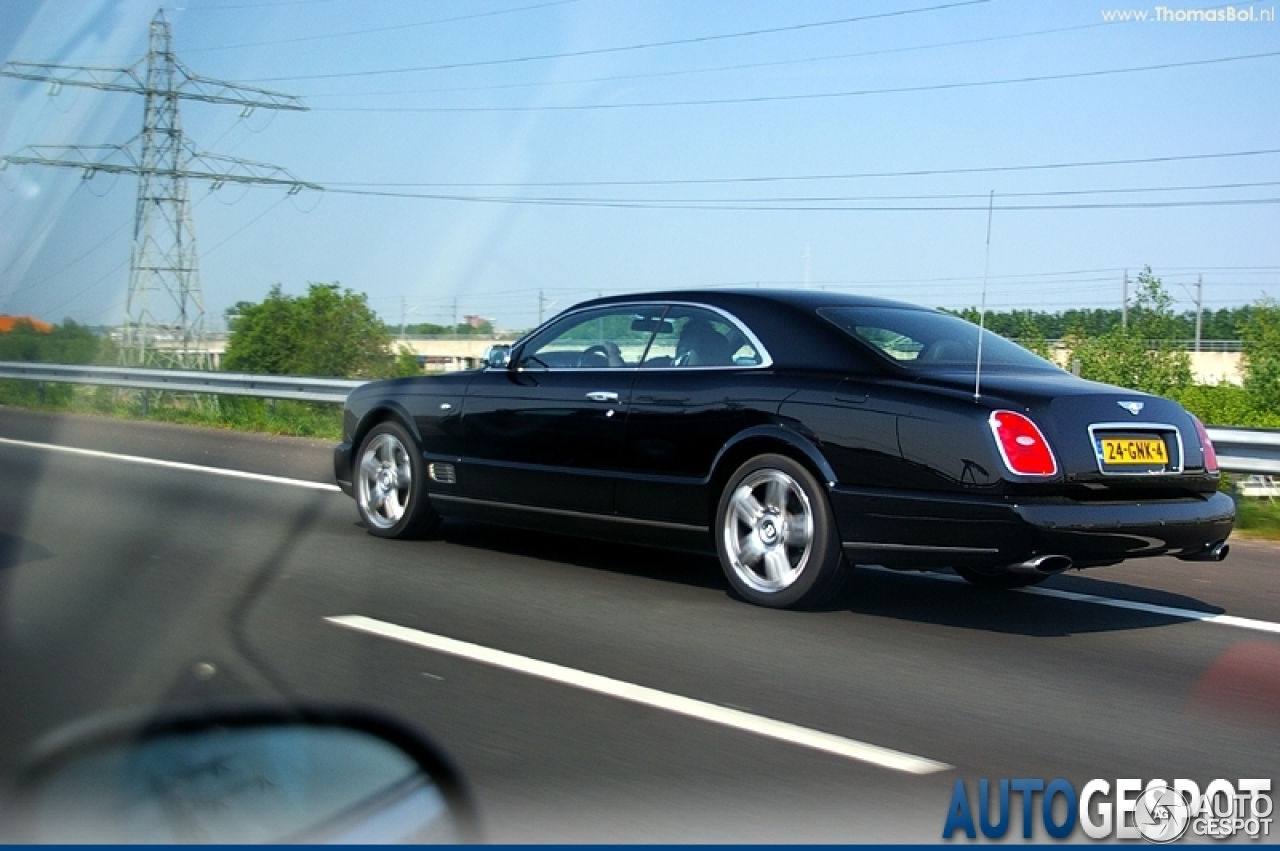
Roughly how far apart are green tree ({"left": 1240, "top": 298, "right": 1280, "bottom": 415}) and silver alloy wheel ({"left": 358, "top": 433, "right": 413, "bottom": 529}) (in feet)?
289

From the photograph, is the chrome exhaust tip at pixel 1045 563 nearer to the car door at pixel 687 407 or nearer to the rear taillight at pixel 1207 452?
the rear taillight at pixel 1207 452

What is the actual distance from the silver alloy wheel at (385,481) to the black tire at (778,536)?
253 centimetres

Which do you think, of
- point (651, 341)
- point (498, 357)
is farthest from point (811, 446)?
point (498, 357)

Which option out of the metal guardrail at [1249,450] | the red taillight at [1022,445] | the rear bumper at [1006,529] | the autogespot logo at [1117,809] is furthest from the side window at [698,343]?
the metal guardrail at [1249,450]

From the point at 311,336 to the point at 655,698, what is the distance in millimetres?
25821

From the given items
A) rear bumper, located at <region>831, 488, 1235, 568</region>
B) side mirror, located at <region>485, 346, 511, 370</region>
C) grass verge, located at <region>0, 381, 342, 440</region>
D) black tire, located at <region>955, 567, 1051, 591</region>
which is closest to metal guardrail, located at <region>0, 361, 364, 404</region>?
grass verge, located at <region>0, 381, 342, 440</region>

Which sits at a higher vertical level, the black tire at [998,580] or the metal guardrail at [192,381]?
the metal guardrail at [192,381]

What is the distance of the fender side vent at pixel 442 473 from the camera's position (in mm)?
8404

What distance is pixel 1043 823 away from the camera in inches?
147


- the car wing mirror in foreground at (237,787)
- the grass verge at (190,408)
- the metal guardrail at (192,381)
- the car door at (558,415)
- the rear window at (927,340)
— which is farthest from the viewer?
the grass verge at (190,408)

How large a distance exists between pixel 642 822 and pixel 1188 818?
1372 millimetres

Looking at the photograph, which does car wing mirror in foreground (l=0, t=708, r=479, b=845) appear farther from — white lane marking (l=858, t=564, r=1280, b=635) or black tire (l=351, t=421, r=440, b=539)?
black tire (l=351, t=421, r=440, b=539)

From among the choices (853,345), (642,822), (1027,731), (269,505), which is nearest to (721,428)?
(853,345)

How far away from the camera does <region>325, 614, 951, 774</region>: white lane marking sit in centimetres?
442
